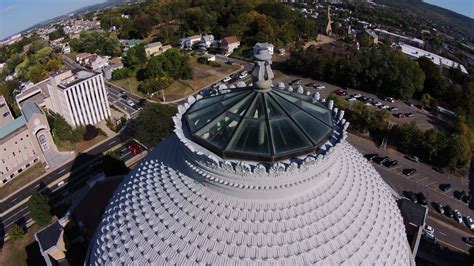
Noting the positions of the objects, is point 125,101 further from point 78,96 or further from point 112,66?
point 112,66

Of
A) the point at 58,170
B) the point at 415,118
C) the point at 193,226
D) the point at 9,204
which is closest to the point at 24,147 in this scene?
the point at 58,170

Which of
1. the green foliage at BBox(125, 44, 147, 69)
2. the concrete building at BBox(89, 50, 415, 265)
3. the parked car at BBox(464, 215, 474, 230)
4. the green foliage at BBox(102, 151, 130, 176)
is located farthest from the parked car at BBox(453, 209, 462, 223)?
the green foliage at BBox(125, 44, 147, 69)

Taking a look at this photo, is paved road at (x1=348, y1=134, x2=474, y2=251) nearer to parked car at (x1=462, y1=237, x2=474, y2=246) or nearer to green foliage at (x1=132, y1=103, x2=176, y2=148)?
parked car at (x1=462, y1=237, x2=474, y2=246)

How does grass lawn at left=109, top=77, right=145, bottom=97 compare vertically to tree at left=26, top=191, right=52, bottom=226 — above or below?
below

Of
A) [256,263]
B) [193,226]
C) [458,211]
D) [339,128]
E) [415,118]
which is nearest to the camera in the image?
[256,263]

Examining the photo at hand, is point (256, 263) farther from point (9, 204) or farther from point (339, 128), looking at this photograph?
point (9, 204)
